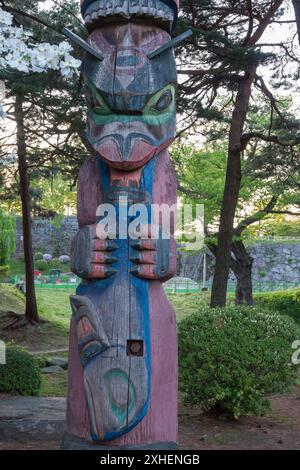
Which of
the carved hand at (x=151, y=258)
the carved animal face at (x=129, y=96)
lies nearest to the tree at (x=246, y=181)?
the carved animal face at (x=129, y=96)

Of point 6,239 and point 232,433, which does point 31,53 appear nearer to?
point 232,433

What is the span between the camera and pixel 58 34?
32.4 feet

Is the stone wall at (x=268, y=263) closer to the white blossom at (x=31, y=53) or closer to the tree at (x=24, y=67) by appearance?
the tree at (x=24, y=67)

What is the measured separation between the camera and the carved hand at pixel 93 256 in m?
3.93

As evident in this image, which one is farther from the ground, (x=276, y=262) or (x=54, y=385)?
(x=276, y=262)

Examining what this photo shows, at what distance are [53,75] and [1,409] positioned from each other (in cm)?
561

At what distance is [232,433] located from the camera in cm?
675

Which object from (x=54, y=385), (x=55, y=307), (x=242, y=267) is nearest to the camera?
(x=54, y=385)

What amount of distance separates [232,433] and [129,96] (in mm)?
4387

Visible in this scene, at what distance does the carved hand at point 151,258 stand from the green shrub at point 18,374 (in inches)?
181

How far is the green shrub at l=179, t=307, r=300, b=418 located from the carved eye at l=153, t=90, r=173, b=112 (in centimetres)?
332

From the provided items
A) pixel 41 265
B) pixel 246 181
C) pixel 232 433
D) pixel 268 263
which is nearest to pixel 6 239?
pixel 41 265

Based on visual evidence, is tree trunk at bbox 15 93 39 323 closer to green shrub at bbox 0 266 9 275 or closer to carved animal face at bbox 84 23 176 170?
green shrub at bbox 0 266 9 275

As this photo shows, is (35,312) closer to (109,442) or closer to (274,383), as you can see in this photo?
(274,383)
